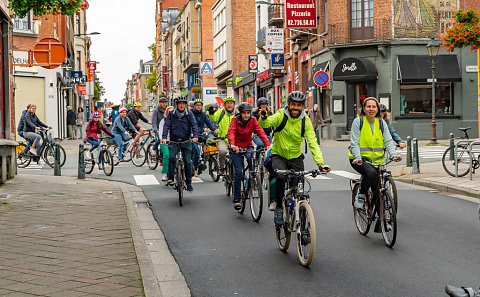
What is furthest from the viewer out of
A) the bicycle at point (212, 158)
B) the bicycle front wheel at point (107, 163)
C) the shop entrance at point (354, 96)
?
the shop entrance at point (354, 96)

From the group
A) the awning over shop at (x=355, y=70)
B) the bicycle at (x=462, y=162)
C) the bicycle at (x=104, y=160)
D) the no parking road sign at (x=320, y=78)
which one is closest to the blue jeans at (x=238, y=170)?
the bicycle at (x=462, y=162)

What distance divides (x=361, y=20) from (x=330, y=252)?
86.3 ft

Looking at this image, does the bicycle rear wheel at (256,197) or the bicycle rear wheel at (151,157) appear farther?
the bicycle rear wheel at (151,157)

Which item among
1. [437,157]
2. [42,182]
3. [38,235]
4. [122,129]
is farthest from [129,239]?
[437,157]

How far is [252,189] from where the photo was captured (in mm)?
9414

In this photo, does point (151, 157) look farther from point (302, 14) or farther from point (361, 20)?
point (302, 14)

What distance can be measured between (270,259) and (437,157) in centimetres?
1447

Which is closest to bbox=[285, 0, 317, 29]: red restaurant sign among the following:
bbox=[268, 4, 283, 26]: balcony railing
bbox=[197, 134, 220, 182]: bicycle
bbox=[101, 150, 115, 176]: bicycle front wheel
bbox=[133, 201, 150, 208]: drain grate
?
bbox=[268, 4, 283, 26]: balcony railing

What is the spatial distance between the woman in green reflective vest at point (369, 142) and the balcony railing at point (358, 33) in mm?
24329

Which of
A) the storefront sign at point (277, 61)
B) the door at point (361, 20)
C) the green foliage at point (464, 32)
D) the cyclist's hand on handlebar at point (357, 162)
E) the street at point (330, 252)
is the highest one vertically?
the door at point (361, 20)

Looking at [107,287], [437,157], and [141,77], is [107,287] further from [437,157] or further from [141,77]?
[141,77]

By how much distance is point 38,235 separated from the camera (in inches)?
298

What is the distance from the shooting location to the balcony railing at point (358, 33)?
31094 millimetres

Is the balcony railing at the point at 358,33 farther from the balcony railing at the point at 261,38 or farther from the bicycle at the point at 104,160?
the bicycle at the point at 104,160
